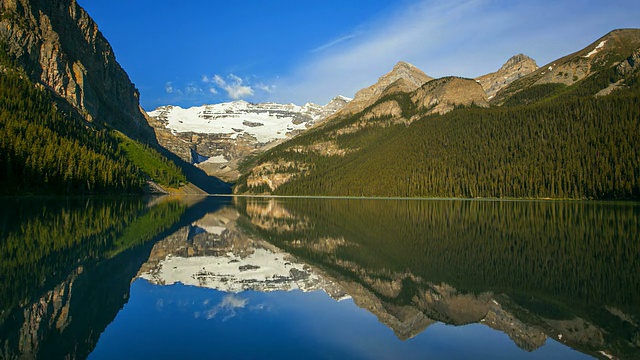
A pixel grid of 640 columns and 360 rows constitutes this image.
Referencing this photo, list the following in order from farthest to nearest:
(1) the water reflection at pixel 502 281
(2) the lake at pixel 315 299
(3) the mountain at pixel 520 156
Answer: (3) the mountain at pixel 520 156, (1) the water reflection at pixel 502 281, (2) the lake at pixel 315 299

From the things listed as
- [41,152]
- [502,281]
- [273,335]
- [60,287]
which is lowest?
[502,281]

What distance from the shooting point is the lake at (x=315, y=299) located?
9828mm

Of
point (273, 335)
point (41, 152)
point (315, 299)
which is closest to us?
point (273, 335)

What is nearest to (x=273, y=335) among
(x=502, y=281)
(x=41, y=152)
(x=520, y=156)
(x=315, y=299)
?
(x=315, y=299)

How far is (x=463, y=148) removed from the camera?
16188 cm

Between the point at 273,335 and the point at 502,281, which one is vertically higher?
the point at 273,335

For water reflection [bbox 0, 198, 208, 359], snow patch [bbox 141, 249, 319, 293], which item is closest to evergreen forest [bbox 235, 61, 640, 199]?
snow patch [bbox 141, 249, 319, 293]

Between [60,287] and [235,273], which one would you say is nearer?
[60,287]

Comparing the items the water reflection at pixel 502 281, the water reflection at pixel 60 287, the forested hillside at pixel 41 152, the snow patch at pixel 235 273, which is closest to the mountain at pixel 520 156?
the forested hillside at pixel 41 152

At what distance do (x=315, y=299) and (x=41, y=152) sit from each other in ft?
287

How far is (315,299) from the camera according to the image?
14914mm

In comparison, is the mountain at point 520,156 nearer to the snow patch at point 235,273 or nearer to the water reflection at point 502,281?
the water reflection at point 502,281

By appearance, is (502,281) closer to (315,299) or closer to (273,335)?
(315,299)

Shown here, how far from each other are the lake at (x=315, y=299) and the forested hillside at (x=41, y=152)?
197 ft
